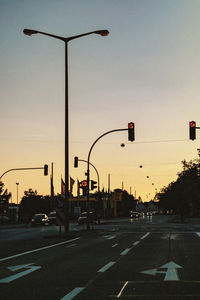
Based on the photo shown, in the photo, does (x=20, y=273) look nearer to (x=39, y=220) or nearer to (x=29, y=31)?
(x=29, y=31)

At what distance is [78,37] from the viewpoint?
2683 centimetres

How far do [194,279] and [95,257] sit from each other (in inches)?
211

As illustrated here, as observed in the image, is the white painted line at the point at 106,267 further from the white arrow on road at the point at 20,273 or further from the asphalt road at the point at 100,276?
the white arrow on road at the point at 20,273

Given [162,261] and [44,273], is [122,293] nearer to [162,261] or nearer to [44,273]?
A: [44,273]

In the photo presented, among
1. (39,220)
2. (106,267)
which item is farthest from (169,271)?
(39,220)

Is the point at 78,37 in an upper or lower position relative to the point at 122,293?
upper

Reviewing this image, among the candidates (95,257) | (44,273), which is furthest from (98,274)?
(95,257)

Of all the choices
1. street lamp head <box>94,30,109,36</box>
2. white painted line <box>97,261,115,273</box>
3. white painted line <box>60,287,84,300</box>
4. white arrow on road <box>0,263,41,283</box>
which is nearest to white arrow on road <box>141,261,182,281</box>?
white painted line <box>97,261,115,273</box>

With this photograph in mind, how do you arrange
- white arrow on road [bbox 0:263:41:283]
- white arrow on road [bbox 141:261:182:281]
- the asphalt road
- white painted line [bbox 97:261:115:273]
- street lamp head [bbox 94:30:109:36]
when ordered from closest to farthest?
1. the asphalt road
2. white arrow on road [bbox 0:263:41:283]
3. white arrow on road [bbox 141:261:182:281]
4. white painted line [bbox 97:261:115:273]
5. street lamp head [bbox 94:30:109:36]

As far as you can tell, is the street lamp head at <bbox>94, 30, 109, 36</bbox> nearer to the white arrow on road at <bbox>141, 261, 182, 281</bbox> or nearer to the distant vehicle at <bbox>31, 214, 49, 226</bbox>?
the white arrow on road at <bbox>141, 261, 182, 281</bbox>

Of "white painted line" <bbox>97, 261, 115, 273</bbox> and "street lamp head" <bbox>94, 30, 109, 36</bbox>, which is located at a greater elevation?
"street lamp head" <bbox>94, 30, 109, 36</bbox>

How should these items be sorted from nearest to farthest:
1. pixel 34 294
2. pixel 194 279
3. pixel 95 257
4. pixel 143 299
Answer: pixel 143 299
pixel 34 294
pixel 194 279
pixel 95 257

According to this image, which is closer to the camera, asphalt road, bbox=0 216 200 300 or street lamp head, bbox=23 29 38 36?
asphalt road, bbox=0 216 200 300

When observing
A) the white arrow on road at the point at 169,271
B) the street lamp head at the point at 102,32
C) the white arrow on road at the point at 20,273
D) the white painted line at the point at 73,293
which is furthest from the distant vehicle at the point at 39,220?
the white painted line at the point at 73,293
